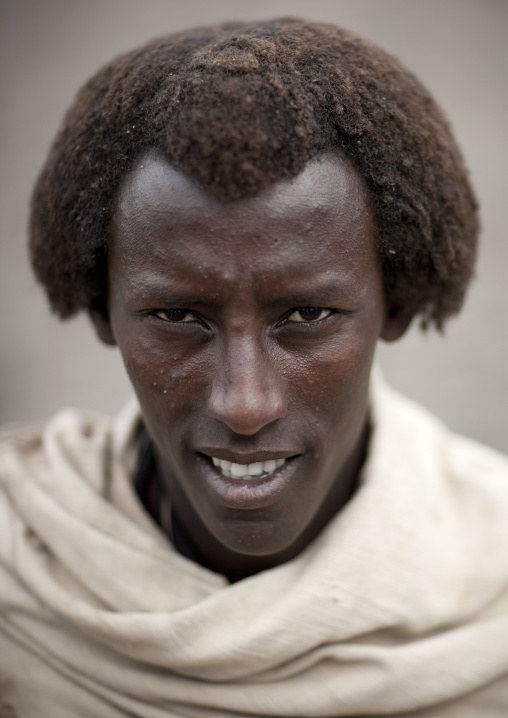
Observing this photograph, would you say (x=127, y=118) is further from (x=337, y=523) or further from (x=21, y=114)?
(x=21, y=114)

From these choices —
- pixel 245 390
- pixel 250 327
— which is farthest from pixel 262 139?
pixel 245 390

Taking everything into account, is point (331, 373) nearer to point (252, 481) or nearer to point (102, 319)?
point (252, 481)

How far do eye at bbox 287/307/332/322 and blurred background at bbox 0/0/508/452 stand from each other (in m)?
3.23

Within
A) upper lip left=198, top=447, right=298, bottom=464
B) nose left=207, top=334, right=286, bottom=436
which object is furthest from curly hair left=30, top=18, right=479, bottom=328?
upper lip left=198, top=447, right=298, bottom=464

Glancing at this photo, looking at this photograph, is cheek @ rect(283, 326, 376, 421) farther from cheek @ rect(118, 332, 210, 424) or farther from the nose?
cheek @ rect(118, 332, 210, 424)

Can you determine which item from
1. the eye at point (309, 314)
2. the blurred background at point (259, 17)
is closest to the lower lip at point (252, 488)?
the eye at point (309, 314)

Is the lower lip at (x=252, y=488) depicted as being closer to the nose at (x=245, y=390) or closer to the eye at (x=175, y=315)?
the nose at (x=245, y=390)

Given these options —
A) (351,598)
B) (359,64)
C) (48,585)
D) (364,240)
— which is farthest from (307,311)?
(48,585)

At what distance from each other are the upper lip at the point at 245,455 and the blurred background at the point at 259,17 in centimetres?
324

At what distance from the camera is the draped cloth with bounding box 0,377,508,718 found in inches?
73.5

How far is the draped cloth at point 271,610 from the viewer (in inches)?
73.5

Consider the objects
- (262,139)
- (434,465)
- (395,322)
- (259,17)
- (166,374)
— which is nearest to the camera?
(262,139)

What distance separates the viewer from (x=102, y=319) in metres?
2.07

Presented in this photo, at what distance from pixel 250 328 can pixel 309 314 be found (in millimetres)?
150
